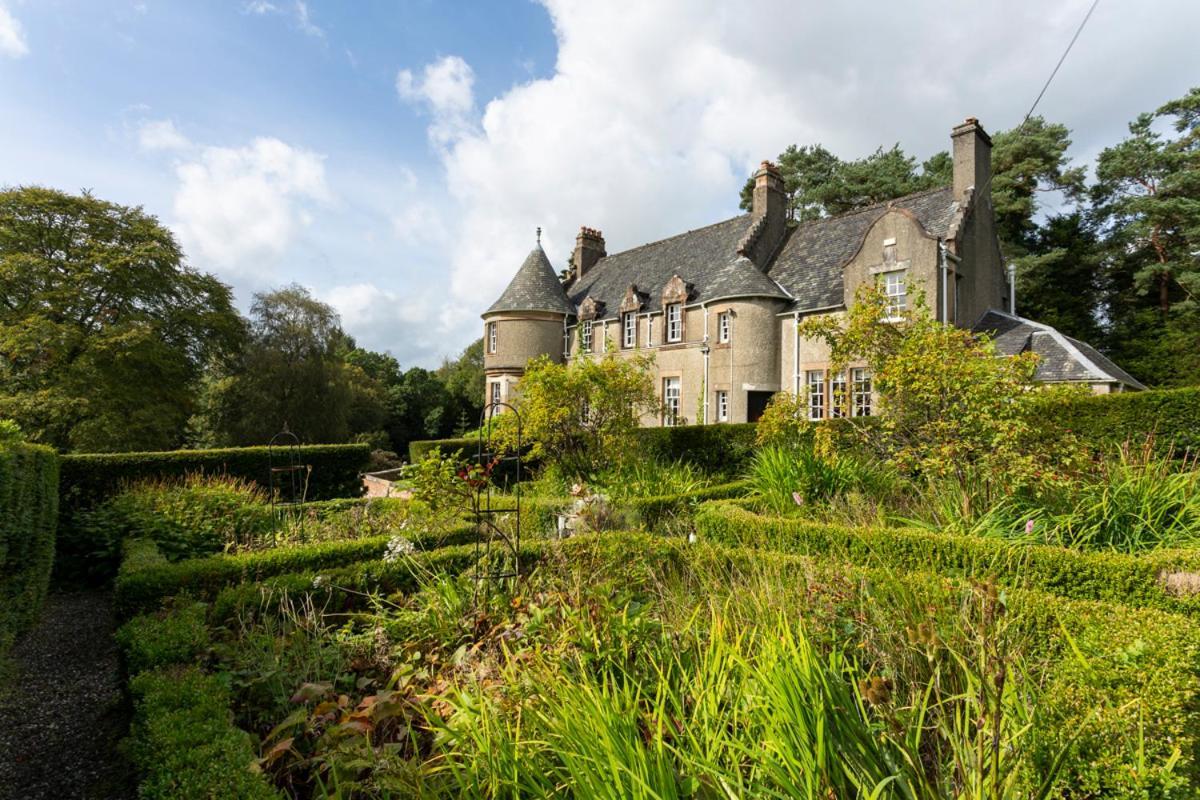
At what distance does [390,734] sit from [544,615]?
107cm

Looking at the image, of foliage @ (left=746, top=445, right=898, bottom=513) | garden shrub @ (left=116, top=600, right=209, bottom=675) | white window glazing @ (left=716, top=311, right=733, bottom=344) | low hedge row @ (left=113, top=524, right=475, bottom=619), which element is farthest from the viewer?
white window glazing @ (left=716, top=311, right=733, bottom=344)

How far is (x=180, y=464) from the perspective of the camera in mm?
12703

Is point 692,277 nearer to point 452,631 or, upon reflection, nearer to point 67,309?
point 452,631

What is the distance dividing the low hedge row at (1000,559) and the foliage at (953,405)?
138 centimetres

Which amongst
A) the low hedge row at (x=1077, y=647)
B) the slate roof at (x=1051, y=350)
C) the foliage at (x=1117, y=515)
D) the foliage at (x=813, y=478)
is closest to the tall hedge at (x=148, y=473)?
the low hedge row at (x=1077, y=647)

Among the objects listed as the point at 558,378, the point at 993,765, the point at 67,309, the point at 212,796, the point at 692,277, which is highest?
the point at 692,277

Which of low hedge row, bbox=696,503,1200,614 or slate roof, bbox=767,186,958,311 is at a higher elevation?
slate roof, bbox=767,186,958,311

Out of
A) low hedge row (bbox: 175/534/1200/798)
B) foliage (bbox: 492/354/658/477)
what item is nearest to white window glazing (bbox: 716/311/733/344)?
foliage (bbox: 492/354/658/477)

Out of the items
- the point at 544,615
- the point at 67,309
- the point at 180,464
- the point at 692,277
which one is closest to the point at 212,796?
the point at 544,615

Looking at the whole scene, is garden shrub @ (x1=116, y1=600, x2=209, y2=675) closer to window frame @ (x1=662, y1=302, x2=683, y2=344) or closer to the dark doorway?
the dark doorway

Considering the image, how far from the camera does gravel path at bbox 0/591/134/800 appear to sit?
3493 millimetres

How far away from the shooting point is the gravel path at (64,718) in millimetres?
3493

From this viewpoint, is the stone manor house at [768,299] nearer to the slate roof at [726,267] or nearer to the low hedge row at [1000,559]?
the slate roof at [726,267]

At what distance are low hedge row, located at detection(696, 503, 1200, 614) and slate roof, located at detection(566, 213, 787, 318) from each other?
15445mm
